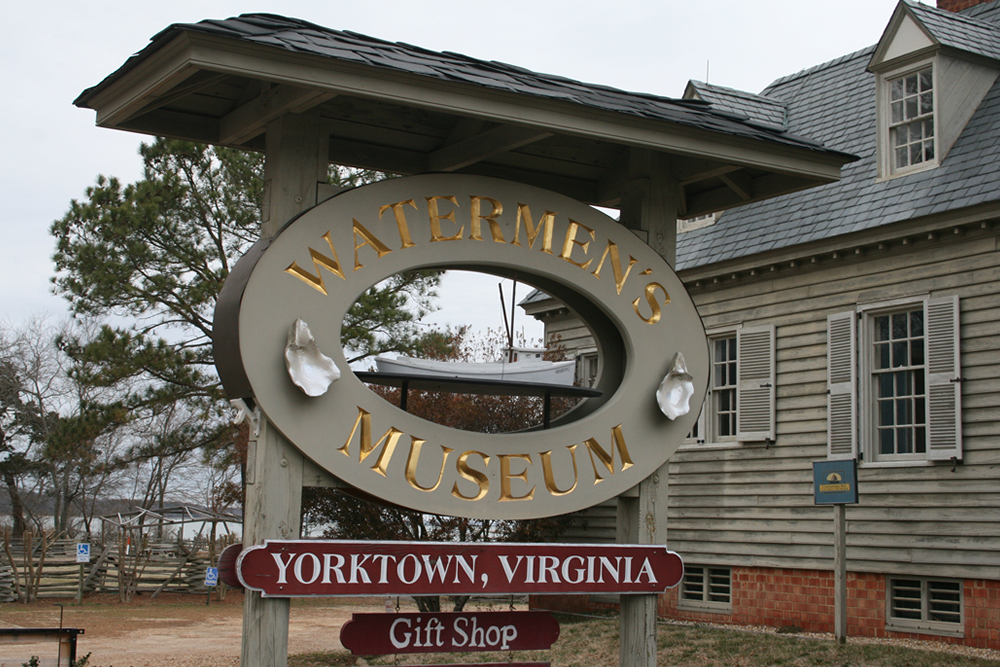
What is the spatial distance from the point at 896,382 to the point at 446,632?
29.1 ft

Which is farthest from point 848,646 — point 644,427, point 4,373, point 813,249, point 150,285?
point 4,373

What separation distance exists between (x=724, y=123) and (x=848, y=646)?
6.88 m

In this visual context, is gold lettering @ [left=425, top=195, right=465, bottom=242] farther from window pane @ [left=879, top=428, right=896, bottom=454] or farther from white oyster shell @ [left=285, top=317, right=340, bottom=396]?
window pane @ [left=879, top=428, right=896, bottom=454]

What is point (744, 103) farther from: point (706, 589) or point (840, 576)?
point (840, 576)

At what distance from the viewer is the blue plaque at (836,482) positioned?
11.9m

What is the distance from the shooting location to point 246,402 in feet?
18.5

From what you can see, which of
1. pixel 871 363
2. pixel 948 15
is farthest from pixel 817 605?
pixel 948 15

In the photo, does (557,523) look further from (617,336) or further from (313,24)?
(313,24)

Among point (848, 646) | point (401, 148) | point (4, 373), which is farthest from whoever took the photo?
point (4, 373)

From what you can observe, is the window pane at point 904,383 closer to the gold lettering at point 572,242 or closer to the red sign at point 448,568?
the red sign at point 448,568

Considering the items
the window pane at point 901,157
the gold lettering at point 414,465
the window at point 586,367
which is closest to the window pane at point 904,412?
the window pane at point 901,157

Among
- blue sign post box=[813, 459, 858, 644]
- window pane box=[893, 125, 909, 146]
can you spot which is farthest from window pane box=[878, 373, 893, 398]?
window pane box=[893, 125, 909, 146]

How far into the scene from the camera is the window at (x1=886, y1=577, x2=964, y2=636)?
Answer: 478 inches

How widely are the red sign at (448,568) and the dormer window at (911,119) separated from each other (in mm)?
9124
